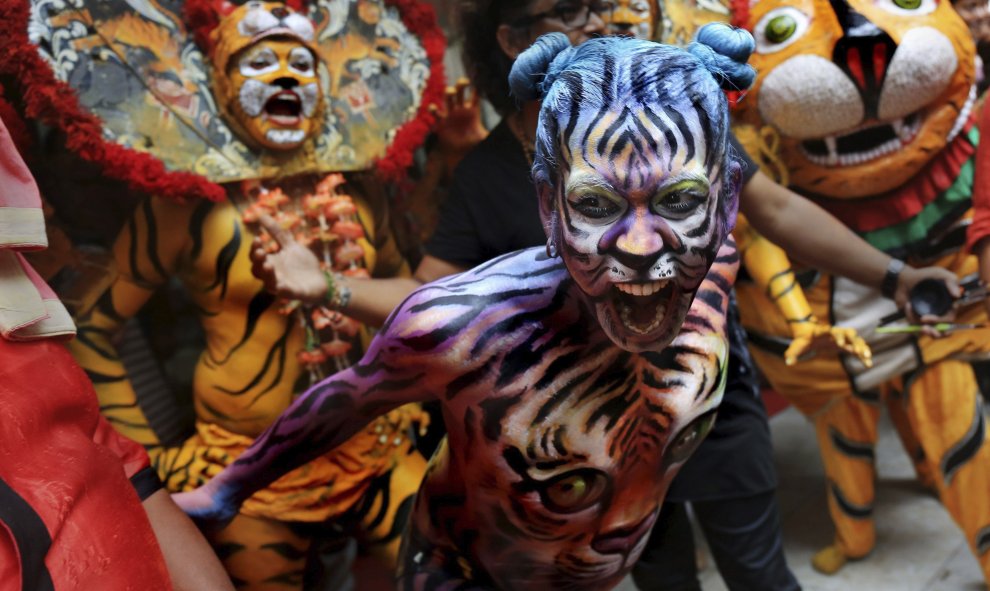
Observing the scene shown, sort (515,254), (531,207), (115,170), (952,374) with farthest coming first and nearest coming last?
(952,374) → (115,170) → (531,207) → (515,254)

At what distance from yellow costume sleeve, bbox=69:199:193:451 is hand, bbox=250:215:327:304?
8.2 inches

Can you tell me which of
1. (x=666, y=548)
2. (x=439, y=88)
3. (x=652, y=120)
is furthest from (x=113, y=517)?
(x=439, y=88)

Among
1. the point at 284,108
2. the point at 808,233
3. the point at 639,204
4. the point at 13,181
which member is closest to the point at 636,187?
the point at 639,204

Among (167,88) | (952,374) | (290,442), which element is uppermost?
(167,88)

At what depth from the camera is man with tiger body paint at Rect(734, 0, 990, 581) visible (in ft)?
4.95

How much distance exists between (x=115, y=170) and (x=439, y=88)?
50 centimetres

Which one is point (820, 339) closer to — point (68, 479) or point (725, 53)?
point (725, 53)

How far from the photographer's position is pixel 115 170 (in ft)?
4.02

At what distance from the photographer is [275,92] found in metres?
1.30

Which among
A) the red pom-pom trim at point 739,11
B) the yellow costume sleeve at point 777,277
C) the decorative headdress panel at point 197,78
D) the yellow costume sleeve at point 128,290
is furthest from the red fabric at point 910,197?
the yellow costume sleeve at point 128,290

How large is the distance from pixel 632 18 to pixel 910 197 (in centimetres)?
76

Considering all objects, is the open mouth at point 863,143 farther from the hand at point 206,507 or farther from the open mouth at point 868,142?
the hand at point 206,507

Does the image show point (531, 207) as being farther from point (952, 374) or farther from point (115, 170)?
point (952, 374)

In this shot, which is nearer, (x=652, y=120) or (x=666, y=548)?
(x=652, y=120)
